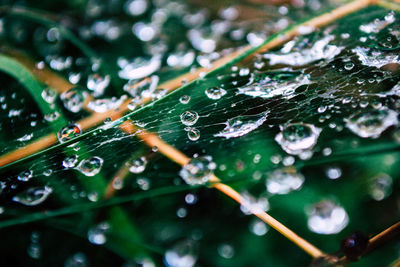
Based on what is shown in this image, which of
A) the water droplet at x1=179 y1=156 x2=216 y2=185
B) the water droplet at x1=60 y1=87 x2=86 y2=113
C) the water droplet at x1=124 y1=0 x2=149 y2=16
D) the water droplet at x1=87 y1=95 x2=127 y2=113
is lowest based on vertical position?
the water droplet at x1=179 y1=156 x2=216 y2=185

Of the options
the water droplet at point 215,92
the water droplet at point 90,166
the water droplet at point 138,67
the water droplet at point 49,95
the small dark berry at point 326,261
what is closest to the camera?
the small dark berry at point 326,261

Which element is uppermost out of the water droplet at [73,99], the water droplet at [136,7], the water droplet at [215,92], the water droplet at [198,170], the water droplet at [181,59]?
the water droplet at [136,7]

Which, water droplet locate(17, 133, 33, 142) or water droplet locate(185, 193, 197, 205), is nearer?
water droplet locate(185, 193, 197, 205)

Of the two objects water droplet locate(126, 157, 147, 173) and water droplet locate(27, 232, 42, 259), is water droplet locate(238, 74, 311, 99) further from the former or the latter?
water droplet locate(27, 232, 42, 259)

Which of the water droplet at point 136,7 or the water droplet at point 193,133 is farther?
the water droplet at point 136,7

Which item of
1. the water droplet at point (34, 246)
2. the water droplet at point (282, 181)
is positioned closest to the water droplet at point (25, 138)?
the water droplet at point (34, 246)

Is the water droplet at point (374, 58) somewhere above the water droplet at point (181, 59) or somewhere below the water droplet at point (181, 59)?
below

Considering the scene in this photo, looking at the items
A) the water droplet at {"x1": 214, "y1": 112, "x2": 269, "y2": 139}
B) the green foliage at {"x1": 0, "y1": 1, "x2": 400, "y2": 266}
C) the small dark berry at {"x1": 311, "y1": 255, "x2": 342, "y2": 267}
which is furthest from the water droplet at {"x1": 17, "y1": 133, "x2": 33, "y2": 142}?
the small dark berry at {"x1": 311, "y1": 255, "x2": 342, "y2": 267}

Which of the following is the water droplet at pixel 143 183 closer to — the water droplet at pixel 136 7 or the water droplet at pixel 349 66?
the water droplet at pixel 349 66
